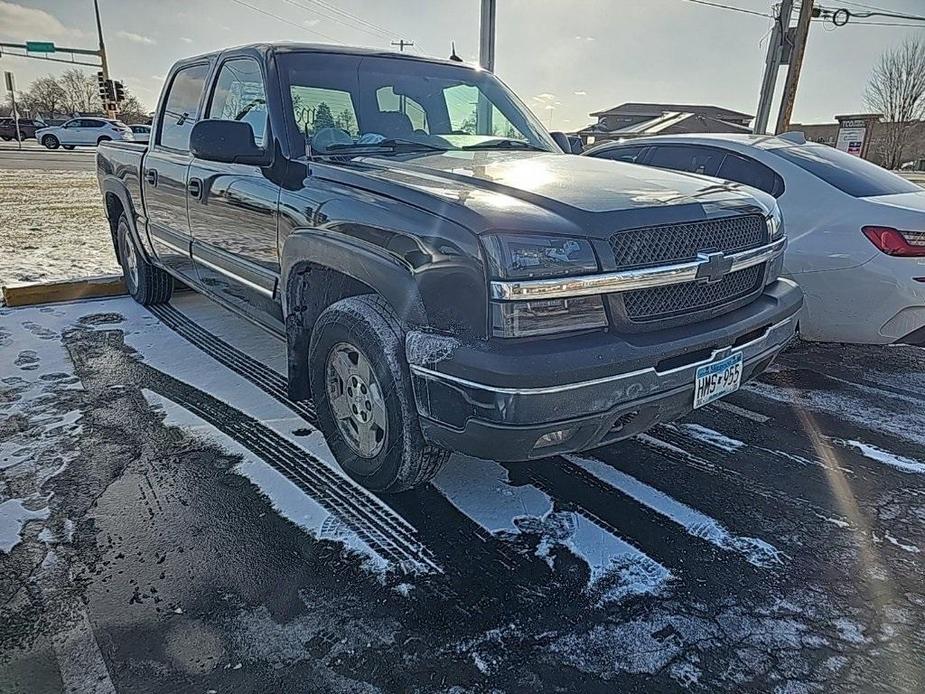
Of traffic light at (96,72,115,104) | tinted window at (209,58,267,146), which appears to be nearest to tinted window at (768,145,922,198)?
tinted window at (209,58,267,146)

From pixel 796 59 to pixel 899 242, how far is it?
10.3 m

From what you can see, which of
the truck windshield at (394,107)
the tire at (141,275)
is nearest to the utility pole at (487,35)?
the truck windshield at (394,107)

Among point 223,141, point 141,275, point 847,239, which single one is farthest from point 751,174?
point 141,275

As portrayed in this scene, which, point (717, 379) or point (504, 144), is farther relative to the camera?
point (504, 144)

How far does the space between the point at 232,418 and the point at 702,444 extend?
2.64 meters

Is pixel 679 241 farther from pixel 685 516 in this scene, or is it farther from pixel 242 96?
pixel 242 96

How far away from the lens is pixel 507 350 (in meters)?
2.16

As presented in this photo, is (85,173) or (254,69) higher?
(254,69)

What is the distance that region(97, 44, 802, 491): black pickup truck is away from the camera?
2180mm

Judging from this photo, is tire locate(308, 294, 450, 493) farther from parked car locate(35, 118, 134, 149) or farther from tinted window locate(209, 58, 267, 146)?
parked car locate(35, 118, 134, 149)

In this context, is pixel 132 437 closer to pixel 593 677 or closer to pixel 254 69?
pixel 254 69

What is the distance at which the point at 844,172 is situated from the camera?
176 inches

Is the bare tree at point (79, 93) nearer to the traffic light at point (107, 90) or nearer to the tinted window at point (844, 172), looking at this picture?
the traffic light at point (107, 90)

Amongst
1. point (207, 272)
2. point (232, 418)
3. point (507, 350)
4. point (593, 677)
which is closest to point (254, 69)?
point (207, 272)
